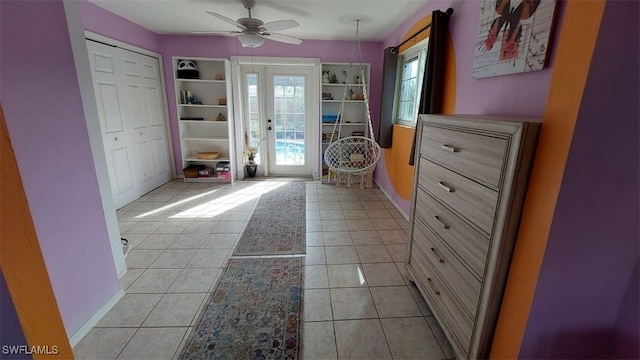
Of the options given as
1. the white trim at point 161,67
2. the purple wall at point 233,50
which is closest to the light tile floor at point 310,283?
the white trim at point 161,67

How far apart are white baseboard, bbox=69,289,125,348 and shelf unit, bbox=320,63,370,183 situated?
10.5ft

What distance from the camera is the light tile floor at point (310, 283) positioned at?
1460 mm

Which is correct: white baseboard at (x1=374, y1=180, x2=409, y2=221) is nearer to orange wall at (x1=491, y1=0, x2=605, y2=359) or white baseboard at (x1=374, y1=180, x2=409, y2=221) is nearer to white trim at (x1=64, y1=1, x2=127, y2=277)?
orange wall at (x1=491, y1=0, x2=605, y2=359)

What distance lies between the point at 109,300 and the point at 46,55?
1.42m

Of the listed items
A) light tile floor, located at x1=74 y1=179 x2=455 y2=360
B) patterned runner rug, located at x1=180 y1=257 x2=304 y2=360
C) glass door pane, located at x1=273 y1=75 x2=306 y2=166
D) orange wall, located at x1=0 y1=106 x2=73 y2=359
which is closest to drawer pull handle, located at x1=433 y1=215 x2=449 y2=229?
light tile floor, located at x1=74 y1=179 x2=455 y2=360

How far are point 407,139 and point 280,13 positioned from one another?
202 centimetres

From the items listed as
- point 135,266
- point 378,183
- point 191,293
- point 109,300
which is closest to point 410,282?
point 191,293

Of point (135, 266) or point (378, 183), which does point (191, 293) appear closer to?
point (135, 266)

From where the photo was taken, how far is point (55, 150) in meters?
1.33

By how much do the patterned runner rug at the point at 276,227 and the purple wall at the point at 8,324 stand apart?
1813mm

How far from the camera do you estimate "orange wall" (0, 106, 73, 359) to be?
1.67 ft

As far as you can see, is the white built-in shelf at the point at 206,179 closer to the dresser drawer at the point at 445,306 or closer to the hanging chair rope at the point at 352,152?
the hanging chair rope at the point at 352,152

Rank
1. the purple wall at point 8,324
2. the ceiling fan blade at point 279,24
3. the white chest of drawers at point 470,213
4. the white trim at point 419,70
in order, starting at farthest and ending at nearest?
the white trim at point 419,70 < the ceiling fan blade at point 279,24 < the white chest of drawers at point 470,213 < the purple wall at point 8,324

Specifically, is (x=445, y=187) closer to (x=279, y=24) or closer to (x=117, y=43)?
(x=279, y=24)
